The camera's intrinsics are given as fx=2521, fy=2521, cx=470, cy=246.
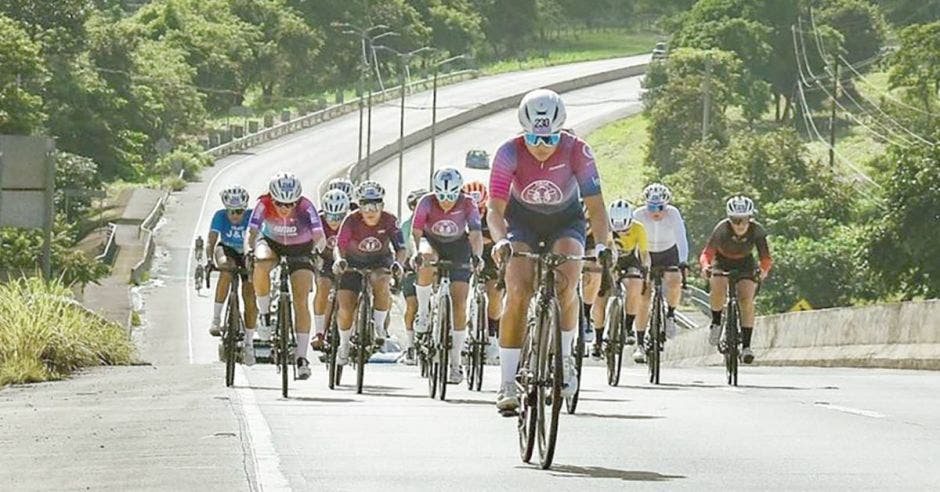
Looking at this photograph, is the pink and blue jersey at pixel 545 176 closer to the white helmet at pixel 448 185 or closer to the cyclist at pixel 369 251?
the white helmet at pixel 448 185

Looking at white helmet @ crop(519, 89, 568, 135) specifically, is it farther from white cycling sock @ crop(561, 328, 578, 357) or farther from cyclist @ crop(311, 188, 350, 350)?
cyclist @ crop(311, 188, 350, 350)

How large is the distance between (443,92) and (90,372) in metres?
137

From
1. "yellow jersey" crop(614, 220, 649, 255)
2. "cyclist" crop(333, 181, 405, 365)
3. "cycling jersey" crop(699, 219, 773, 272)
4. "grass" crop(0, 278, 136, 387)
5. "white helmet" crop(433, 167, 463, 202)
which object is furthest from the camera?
"grass" crop(0, 278, 136, 387)

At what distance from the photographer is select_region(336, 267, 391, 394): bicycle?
22812mm

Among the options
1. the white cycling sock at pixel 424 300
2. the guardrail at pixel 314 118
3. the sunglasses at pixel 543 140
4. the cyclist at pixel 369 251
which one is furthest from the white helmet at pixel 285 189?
the guardrail at pixel 314 118

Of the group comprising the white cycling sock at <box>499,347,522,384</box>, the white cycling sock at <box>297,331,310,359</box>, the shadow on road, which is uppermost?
the white cycling sock at <box>499,347,522,384</box>

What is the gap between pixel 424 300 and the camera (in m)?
24.4

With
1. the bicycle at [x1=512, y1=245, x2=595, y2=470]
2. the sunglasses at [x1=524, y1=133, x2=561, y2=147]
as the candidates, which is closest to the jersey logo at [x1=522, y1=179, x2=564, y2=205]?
the sunglasses at [x1=524, y1=133, x2=561, y2=147]

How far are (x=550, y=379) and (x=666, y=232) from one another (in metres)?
12.3

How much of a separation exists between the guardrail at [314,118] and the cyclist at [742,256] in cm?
10707

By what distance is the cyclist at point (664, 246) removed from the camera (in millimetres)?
26016

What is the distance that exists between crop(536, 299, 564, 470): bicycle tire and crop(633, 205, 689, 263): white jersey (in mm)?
11841

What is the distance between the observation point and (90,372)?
96.8 ft

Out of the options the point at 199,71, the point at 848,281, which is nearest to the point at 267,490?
the point at 848,281
